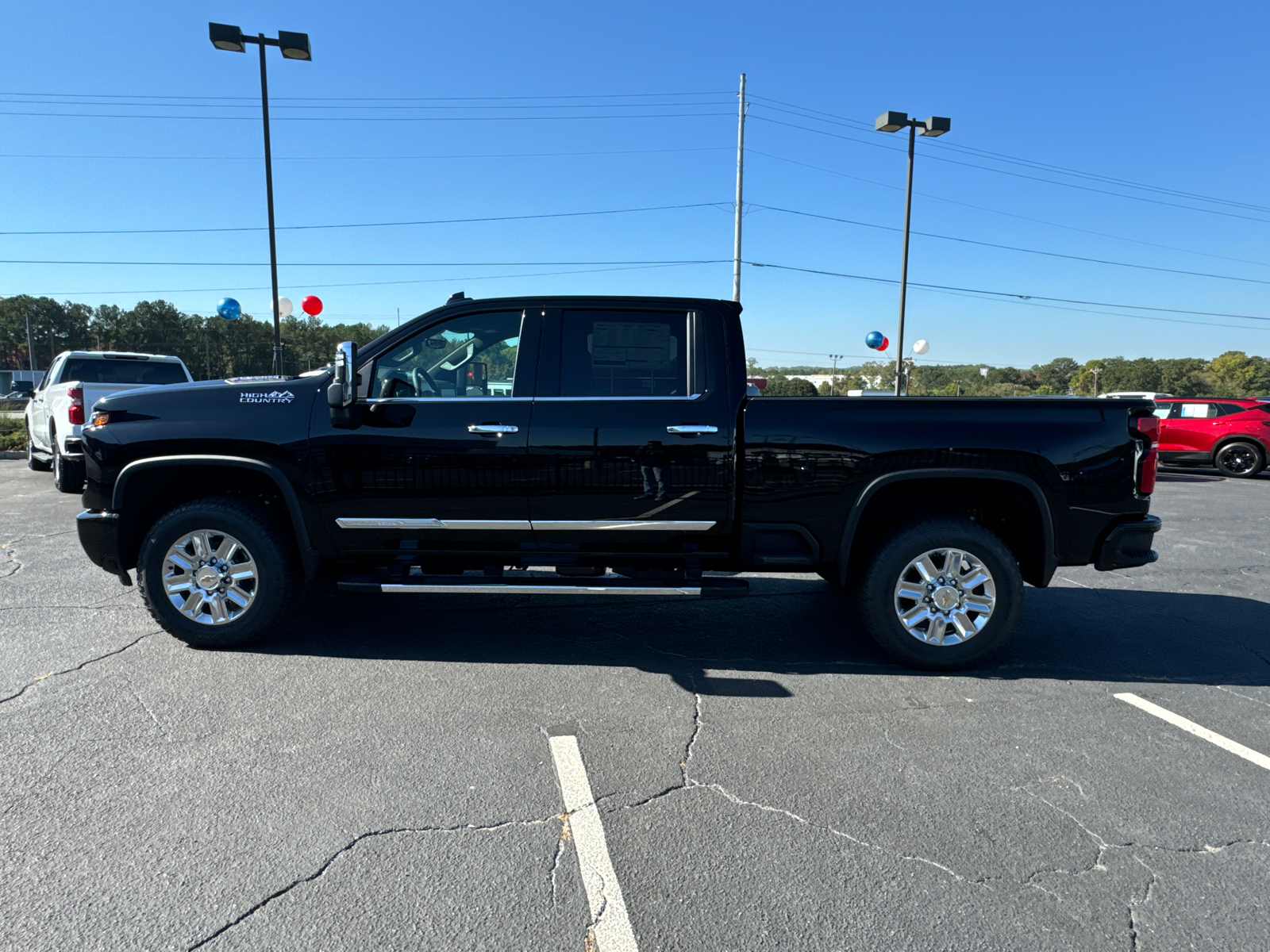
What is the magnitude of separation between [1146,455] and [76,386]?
10.9m

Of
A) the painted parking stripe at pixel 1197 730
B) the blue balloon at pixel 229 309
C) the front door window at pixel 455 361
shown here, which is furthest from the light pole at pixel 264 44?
the painted parking stripe at pixel 1197 730

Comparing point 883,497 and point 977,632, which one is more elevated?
point 883,497

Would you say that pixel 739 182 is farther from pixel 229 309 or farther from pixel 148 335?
pixel 148 335

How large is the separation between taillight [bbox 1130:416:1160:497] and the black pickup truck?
0.01 metres

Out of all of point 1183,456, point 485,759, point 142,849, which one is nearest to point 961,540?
point 485,759

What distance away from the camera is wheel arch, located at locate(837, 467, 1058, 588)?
4277 mm

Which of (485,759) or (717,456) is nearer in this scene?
(485,759)

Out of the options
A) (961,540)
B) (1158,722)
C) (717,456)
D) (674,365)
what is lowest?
(1158,722)

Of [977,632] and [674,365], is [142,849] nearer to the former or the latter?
[674,365]

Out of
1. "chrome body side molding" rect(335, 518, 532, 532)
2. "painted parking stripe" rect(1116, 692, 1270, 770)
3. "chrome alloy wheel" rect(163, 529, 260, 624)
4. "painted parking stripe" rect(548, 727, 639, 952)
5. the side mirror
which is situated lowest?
"painted parking stripe" rect(1116, 692, 1270, 770)

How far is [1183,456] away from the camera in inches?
609

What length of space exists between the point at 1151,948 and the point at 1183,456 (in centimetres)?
1629

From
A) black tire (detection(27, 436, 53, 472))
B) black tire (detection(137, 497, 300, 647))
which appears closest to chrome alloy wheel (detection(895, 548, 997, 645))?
black tire (detection(137, 497, 300, 647))

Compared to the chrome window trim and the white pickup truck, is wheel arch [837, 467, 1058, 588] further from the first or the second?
the white pickup truck
